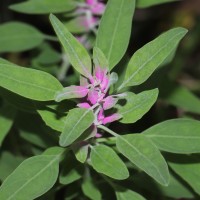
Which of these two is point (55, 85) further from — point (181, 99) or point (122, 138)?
point (181, 99)

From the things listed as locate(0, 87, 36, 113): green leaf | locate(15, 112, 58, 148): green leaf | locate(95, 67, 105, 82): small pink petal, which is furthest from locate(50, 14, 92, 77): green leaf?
locate(15, 112, 58, 148): green leaf

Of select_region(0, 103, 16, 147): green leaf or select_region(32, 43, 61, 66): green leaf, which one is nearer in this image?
select_region(0, 103, 16, 147): green leaf

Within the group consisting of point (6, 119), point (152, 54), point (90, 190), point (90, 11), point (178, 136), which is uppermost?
point (152, 54)

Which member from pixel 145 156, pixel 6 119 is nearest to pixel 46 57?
pixel 6 119

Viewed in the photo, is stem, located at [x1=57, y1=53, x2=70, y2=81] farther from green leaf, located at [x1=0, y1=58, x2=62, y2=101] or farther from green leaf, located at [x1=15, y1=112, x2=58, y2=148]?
green leaf, located at [x1=0, y1=58, x2=62, y2=101]

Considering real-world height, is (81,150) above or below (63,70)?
above

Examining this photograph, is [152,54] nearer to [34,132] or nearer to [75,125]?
[75,125]
